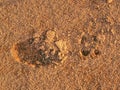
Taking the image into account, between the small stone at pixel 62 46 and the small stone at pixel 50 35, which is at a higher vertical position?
the small stone at pixel 50 35

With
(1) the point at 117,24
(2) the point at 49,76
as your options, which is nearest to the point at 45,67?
(2) the point at 49,76

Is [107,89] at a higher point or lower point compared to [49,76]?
lower

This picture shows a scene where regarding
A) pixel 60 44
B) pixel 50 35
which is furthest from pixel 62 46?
pixel 50 35

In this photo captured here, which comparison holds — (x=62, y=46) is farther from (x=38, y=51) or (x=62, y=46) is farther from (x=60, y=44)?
(x=38, y=51)

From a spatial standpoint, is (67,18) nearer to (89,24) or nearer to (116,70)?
(89,24)

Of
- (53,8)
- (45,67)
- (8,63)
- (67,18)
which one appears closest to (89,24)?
(67,18)

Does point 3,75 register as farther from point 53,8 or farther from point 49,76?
point 53,8

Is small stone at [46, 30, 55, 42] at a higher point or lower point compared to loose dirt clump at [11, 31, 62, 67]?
higher

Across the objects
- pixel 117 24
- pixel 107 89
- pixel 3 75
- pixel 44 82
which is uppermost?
pixel 117 24
